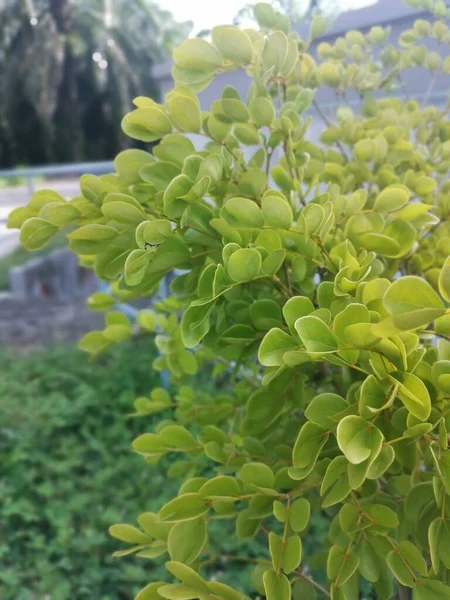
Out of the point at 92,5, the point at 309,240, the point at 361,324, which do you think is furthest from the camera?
the point at 92,5

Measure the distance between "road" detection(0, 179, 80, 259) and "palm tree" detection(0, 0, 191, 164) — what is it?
5.07 m

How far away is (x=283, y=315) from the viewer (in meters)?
0.68

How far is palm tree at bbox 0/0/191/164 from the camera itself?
41.7ft

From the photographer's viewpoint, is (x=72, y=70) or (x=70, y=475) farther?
(x=72, y=70)

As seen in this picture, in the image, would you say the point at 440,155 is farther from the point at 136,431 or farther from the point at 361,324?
the point at 136,431

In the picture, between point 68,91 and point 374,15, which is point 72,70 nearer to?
point 68,91

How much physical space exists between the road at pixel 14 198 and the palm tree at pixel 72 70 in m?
5.07

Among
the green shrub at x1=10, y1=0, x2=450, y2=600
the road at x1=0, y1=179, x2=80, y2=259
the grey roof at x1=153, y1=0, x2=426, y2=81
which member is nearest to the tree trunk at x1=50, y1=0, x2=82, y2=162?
the road at x1=0, y1=179, x2=80, y2=259

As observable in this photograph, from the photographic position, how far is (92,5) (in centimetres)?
1480

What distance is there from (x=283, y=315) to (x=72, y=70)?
14315 millimetres

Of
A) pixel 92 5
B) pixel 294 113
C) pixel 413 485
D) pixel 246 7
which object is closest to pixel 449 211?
pixel 294 113

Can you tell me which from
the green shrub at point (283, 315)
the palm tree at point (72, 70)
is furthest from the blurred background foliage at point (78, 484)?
the palm tree at point (72, 70)

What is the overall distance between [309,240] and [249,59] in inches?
9.7

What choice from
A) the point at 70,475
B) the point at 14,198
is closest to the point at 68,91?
the point at 14,198
